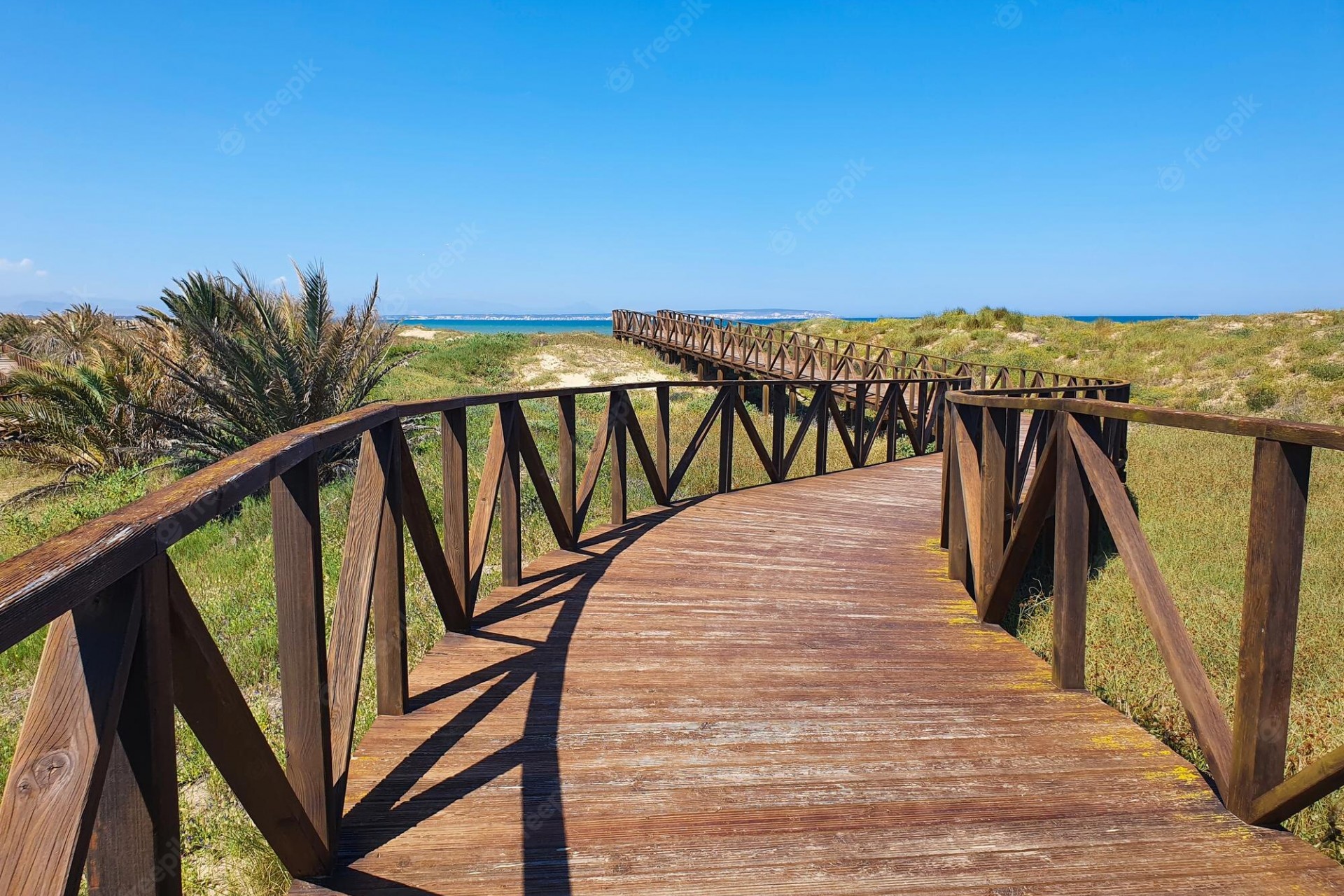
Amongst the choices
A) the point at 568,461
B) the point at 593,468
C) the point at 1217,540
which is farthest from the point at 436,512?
the point at 1217,540

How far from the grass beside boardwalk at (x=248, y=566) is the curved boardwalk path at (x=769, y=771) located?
0.77 m

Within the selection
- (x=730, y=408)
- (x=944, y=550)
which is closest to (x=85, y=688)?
(x=944, y=550)

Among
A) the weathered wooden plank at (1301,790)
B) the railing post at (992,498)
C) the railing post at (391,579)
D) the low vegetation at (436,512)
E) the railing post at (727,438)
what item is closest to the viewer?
the weathered wooden plank at (1301,790)

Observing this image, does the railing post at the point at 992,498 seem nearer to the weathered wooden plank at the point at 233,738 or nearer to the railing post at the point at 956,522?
the railing post at the point at 956,522

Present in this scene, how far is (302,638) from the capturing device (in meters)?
2.14

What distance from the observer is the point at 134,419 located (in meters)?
10.9

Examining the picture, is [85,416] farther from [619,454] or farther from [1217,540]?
[1217,540]

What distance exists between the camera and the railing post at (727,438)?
8.59 m

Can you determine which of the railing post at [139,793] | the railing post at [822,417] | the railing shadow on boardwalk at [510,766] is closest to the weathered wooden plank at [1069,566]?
the railing shadow on boardwalk at [510,766]

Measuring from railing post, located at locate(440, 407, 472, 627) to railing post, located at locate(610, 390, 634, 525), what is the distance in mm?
2234

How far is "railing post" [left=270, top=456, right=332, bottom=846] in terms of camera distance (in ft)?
6.93

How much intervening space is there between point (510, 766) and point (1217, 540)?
8.19 m

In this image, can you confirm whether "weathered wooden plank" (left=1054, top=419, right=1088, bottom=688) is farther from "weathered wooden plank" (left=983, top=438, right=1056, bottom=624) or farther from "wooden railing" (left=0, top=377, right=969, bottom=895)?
"wooden railing" (left=0, top=377, right=969, bottom=895)

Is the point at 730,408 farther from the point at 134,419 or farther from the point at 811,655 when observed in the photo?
the point at 134,419
